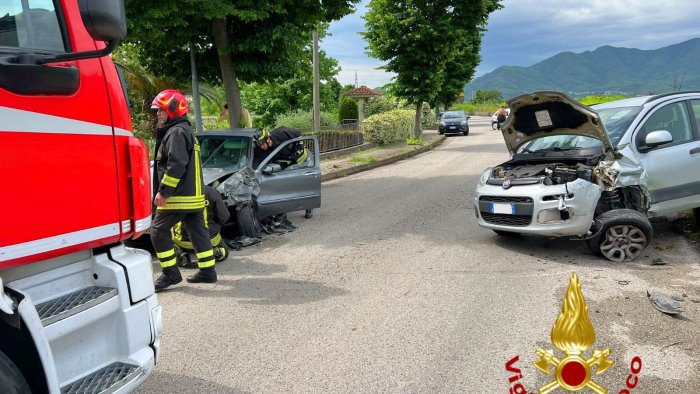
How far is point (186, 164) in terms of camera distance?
488 cm

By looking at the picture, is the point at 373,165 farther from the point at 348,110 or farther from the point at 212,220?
the point at 348,110

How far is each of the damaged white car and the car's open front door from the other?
2797mm

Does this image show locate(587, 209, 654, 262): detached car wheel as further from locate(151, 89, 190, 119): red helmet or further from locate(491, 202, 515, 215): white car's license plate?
locate(151, 89, 190, 119): red helmet

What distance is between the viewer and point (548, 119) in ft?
21.6

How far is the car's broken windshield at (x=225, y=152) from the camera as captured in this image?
7.27 metres

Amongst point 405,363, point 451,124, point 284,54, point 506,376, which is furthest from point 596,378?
point 451,124

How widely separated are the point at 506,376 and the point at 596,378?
0.59 m

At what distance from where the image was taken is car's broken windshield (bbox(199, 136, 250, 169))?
23.9ft

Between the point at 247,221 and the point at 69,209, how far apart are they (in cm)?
470

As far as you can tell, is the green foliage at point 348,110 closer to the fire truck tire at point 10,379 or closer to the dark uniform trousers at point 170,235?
the dark uniform trousers at point 170,235

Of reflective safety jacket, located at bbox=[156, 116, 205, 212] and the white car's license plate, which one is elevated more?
reflective safety jacket, located at bbox=[156, 116, 205, 212]

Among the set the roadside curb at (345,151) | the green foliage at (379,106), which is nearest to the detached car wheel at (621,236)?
the roadside curb at (345,151)

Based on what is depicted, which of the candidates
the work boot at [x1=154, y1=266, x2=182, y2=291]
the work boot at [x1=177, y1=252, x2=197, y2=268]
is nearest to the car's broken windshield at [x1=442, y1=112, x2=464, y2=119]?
the work boot at [x1=177, y1=252, x2=197, y2=268]

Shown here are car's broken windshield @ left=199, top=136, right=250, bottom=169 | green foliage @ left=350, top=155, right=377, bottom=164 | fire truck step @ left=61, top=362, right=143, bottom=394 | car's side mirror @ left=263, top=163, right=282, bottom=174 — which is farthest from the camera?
green foliage @ left=350, top=155, right=377, bottom=164
